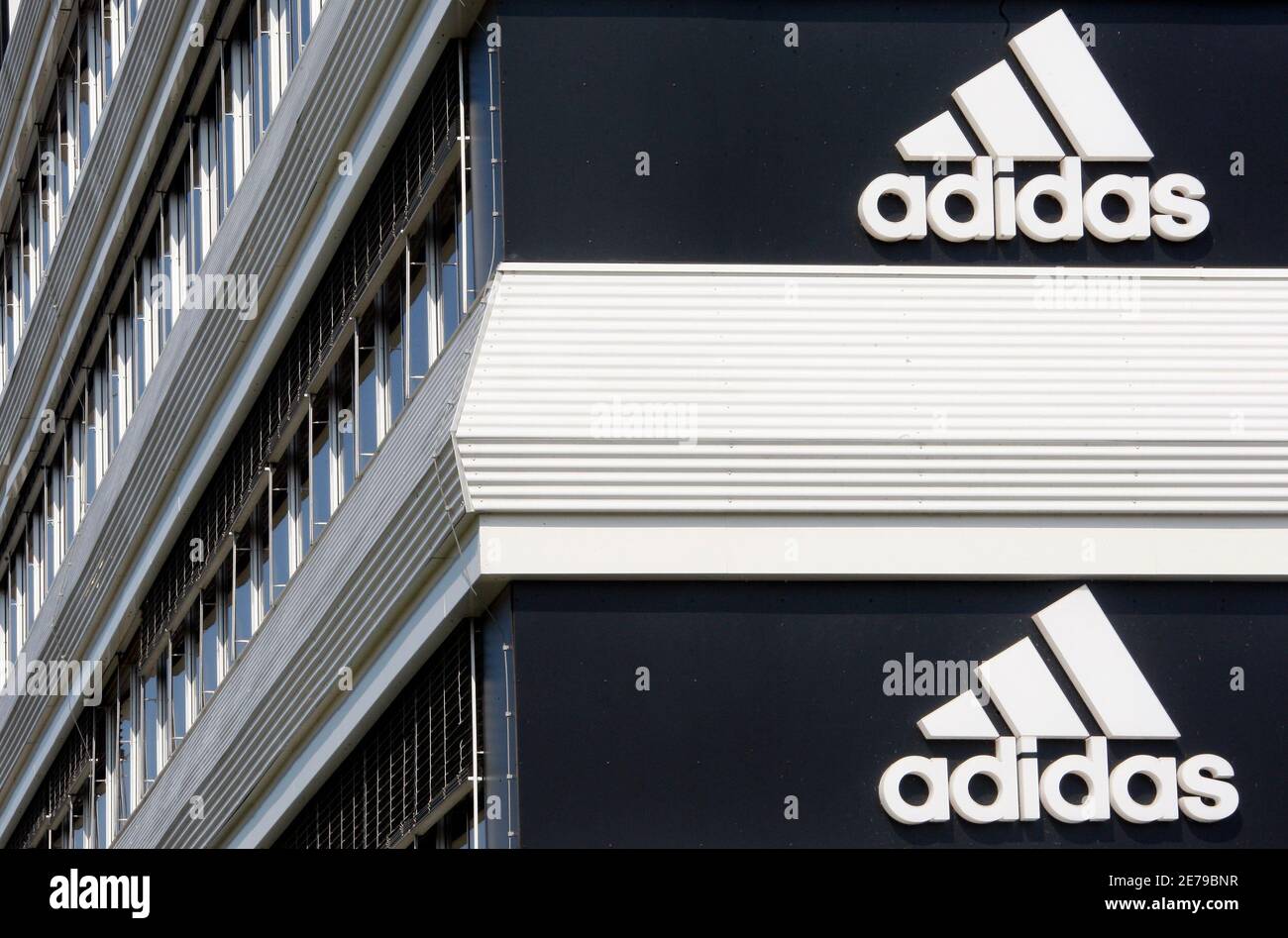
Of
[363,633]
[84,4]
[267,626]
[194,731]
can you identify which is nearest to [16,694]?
[84,4]

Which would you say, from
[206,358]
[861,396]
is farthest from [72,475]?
[861,396]

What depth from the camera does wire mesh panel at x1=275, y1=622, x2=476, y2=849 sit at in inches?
925

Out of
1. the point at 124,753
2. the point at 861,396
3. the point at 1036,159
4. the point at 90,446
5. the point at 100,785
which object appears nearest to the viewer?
the point at 861,396

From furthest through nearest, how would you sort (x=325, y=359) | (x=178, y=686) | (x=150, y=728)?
(x=150, y=728) < (x=178, y=686) < (x=325, y=359)

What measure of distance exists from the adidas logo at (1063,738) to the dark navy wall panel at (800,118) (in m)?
3.21

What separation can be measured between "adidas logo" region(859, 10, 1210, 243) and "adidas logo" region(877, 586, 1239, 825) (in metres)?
3.12

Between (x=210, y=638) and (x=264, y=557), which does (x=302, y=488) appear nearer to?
(x=264, y=557)

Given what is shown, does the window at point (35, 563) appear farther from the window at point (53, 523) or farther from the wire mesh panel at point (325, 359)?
the wire mesh panel at point (325, 359)

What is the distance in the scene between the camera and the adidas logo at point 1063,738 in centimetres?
2223

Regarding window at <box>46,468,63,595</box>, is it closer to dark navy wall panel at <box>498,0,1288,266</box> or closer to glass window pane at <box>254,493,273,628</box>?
glass window pane at <box>254,493,273,628</box>

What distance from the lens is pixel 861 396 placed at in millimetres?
22594

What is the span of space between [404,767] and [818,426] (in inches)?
214

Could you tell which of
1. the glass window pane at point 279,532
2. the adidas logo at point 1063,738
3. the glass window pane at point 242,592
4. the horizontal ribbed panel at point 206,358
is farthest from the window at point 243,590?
the adidas logo at point 1063,738

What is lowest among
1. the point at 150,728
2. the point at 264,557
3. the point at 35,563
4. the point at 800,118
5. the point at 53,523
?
the point at 150,728
